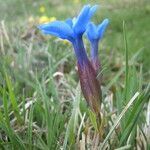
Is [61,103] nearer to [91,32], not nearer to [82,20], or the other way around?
[91,32]

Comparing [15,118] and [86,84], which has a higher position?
[86,84]

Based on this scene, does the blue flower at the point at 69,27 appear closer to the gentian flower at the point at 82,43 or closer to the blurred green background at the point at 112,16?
the gentian flower at the point at 82,43

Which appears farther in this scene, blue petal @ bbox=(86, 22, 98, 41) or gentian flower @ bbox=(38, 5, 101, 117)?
blue petal @ bbox=(86, 22, 98, 41)

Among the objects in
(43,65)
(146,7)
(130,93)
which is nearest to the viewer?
(130,93)

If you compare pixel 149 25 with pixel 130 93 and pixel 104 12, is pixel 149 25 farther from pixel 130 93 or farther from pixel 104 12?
pixel 130 93

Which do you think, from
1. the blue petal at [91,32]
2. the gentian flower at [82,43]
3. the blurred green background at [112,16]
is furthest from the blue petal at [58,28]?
the blurred green background at [112,16]

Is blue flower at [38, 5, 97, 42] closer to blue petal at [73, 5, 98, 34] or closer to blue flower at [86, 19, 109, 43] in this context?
blue petal at [73, 5, 98, 34]

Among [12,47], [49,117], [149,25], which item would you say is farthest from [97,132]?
[149,25]

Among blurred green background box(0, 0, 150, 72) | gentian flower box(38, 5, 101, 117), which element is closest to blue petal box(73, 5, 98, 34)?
gentian flower box(38, 5, 101, 117)

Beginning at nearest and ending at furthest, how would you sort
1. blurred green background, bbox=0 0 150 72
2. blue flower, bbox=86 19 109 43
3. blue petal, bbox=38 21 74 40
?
blue petal, bbox=38 21 74 40 → blue flower, bbox=86 19 109 43 → blurred green background, bbox=0 0 150 72
